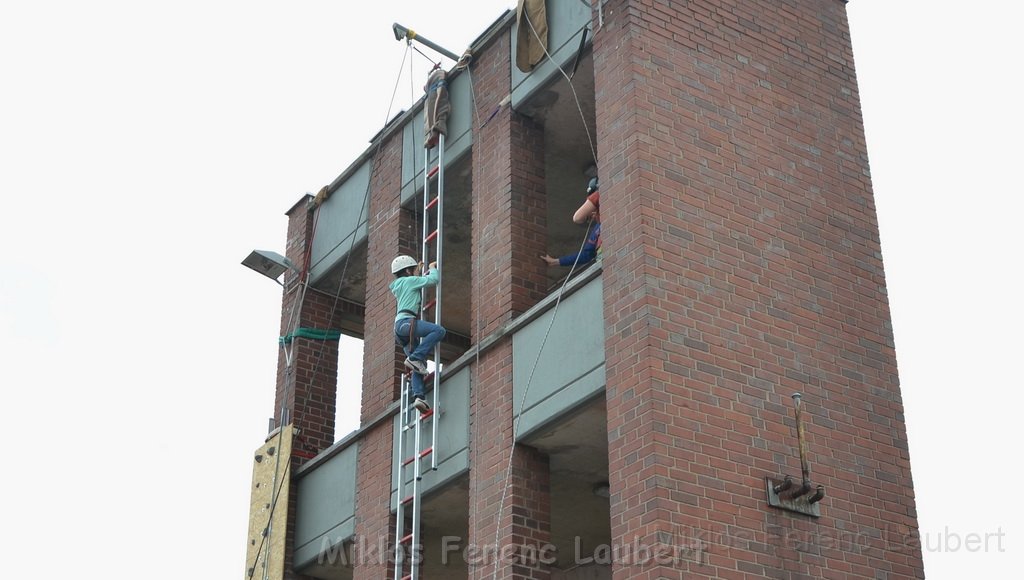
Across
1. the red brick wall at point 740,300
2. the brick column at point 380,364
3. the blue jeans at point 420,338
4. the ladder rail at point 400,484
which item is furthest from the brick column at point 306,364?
the red brick wall at point 740,300

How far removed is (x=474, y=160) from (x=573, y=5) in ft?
7.44

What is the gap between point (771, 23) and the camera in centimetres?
1473

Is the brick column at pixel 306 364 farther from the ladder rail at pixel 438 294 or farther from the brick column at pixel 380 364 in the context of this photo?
the ladder rail at pixel 438 294

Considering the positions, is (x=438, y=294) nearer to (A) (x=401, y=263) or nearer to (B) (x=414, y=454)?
(A) (x=401, y=263)

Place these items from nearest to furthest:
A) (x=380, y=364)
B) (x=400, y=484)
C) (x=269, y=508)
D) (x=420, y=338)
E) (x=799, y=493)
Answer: (x=799, y=493) → (x=400, y=484) → (x=420, y=338) → (x=380, y=364) → (x=269, y=508)

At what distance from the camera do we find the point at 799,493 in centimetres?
1209

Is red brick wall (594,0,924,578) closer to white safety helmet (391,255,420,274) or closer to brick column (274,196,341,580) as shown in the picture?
white safety helmet (391,255,420,274)

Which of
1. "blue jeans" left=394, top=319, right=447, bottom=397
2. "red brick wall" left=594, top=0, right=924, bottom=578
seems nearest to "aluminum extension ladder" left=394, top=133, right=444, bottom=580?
"blue jeans" left=394, top=319, right=447, bottom=397

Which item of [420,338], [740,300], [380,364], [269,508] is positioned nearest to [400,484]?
[420,338]

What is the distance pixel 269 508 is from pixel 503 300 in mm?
4913

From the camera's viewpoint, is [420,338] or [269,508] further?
[269,508]

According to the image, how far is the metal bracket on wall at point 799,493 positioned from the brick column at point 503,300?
8.27 feet

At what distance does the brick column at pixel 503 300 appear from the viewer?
533 inches

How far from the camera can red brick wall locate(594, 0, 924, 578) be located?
11.8m
